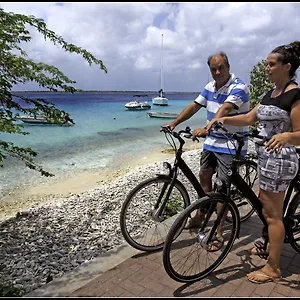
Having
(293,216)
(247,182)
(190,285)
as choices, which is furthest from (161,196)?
(293,216)

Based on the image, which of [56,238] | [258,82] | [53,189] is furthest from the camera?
[53,189]

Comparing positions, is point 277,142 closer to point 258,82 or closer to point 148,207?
point 148,207

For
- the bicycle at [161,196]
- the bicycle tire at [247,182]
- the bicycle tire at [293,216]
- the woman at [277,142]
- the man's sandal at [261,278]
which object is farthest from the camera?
the bicycle tire at [247,182]

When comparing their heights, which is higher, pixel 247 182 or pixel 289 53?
pixel 289 53

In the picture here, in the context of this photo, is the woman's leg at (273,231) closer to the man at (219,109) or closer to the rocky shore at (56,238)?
the man at (219,109)

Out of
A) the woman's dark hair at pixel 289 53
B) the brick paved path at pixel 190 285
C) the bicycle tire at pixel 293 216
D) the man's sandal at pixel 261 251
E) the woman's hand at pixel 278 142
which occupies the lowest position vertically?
the brick paved path at pixel 190 285

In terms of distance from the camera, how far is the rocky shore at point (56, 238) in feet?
12.1

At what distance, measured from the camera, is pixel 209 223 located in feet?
9.64

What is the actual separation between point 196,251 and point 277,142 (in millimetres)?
1539

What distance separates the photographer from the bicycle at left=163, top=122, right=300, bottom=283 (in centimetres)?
282

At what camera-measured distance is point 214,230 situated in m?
2.97

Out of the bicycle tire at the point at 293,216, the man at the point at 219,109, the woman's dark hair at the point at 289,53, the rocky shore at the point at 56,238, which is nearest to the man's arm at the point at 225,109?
the man at the point at 219,109

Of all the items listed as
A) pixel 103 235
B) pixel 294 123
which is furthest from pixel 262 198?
pixel 103 235

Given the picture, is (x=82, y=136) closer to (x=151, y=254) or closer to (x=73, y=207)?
(x=73, y=207)
